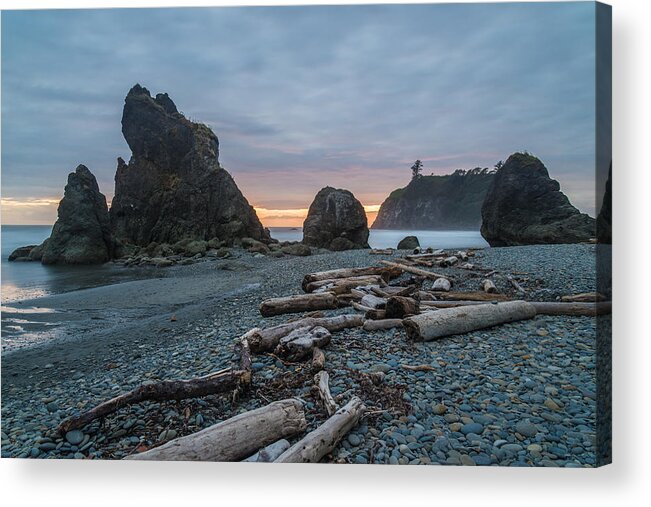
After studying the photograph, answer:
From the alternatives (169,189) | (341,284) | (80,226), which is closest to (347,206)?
(341,284)

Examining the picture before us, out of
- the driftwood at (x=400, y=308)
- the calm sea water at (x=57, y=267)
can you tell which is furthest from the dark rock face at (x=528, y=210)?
the driftwood at (x=400, y=308)

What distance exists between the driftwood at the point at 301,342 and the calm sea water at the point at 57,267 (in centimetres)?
221

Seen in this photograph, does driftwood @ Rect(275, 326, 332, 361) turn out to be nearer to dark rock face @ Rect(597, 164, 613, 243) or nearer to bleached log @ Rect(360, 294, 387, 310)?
bleached log @ Rect(360, 294, 387, 310)

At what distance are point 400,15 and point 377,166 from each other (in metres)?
1.64

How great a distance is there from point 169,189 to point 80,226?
6.17 metres

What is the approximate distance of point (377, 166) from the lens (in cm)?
479

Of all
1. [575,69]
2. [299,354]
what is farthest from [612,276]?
[299,354]

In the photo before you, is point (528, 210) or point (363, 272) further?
point (363, 272)

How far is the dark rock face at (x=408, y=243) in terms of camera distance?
631 centimetres

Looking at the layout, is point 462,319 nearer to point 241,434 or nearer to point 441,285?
point 441,285

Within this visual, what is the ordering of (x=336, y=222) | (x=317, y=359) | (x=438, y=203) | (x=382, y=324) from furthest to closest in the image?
(x=336, y=222)
(x=438, y=203)
(x=382, y=324)
(x=317, y=359)

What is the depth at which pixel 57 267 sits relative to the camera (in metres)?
10.0

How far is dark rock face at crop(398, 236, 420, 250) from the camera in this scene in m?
6.31

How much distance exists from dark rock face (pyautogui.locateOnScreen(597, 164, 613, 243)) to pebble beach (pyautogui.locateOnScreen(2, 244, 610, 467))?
0.21m
